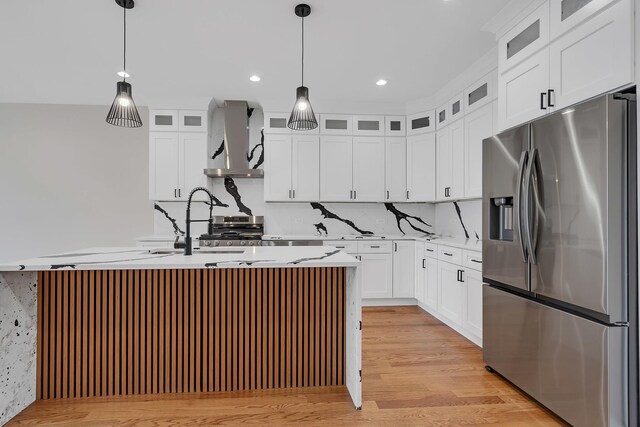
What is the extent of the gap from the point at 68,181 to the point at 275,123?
2.88 meters

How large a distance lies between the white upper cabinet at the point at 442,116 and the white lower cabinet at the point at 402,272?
1.51m

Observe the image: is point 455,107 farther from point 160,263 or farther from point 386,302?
point 160,263

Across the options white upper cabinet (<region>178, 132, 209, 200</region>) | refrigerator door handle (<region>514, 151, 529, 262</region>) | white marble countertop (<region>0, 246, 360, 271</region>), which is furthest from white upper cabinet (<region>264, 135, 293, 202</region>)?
refrigerator door handle (<region>514, 151, 529, 262</region>)

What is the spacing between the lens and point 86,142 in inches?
192

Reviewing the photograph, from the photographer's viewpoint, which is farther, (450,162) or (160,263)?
(450,162)

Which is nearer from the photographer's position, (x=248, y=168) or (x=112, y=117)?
(x=112, y=117)

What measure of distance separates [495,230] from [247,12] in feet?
7.92

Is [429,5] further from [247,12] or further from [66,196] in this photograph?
[66,196]

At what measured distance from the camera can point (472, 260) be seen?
10.6 feet

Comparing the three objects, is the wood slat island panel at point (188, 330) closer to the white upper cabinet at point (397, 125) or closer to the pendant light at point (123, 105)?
the pendant light at point (123, 105)

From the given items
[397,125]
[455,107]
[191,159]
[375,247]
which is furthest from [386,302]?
[191,159]

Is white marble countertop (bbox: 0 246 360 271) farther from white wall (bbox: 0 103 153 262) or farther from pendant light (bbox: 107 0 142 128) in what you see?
white wall (bbox: 0 103 153 262)

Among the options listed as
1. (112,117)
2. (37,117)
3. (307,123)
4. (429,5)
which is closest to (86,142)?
(37,117)

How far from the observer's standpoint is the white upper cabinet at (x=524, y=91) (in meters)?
2.26
